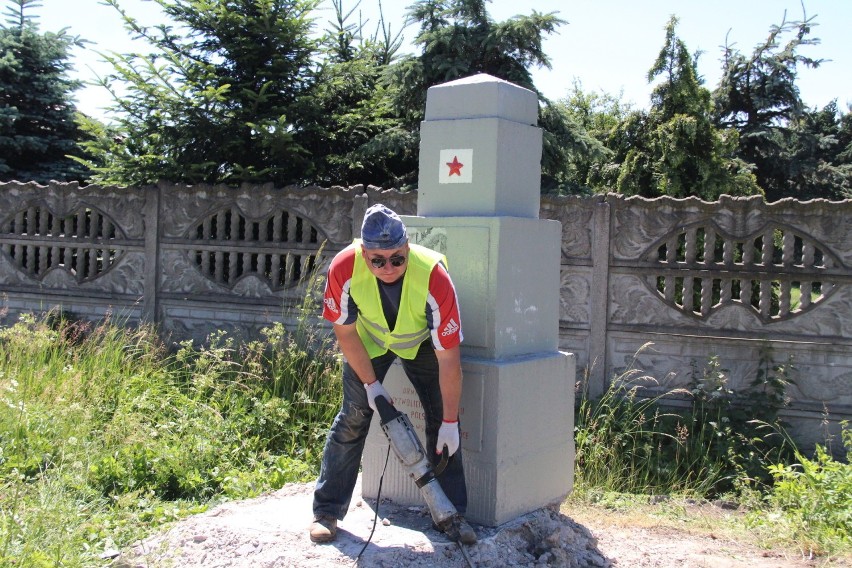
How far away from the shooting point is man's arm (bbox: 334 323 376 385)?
4402mm

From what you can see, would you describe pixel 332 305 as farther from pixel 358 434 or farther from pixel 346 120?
pixel 346 120

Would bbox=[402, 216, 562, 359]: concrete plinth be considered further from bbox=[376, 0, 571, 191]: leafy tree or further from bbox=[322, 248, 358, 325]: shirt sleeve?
bbox=[376, 0, 571, 191]: leafy tree

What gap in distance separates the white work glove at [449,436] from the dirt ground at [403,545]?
0.51 metres

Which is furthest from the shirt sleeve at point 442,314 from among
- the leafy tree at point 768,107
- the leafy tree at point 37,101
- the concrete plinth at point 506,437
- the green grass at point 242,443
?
the leafy tree at point 768,107

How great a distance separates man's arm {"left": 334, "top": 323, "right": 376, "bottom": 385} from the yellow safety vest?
89 millimetres

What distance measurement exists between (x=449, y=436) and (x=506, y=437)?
495mm

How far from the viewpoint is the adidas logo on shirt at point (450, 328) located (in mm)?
4211

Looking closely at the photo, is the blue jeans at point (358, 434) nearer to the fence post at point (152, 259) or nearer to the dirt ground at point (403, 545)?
the dirt ground at point (403, 545)

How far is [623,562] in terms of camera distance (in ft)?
15.4

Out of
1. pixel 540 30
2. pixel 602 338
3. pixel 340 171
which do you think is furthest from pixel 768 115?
pixel 602 338

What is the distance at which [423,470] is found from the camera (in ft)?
14.1

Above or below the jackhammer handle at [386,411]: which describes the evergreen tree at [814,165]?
above

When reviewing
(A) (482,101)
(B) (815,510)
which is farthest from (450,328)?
(B) (815,510)

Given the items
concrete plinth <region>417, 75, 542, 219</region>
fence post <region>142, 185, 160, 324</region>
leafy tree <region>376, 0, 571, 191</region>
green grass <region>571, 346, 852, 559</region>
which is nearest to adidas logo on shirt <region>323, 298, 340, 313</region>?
concrete plinth <region>417, 75, 542, 219</region>
